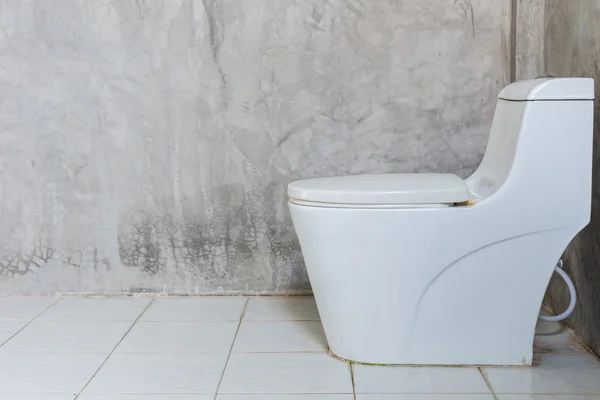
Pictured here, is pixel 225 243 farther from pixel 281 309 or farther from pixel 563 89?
pixel 563 89

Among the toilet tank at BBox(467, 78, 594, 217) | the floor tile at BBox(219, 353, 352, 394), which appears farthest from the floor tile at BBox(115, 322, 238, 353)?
the toilet tank at BBox(467, 78, 594, 217)

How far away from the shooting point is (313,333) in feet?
5.72

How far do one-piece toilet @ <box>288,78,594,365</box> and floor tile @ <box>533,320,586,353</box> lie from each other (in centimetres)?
14

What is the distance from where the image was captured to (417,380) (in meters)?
1.44

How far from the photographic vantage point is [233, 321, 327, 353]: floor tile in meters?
1.64

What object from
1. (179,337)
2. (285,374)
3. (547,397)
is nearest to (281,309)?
(179,337)

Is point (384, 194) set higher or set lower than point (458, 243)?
higher

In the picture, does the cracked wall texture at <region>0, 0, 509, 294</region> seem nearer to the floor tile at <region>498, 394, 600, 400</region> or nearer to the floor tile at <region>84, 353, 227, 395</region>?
the floor tile at <region>84, 353, 227, 395</region>

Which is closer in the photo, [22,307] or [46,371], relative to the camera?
[46,371]

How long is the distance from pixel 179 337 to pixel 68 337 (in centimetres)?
28

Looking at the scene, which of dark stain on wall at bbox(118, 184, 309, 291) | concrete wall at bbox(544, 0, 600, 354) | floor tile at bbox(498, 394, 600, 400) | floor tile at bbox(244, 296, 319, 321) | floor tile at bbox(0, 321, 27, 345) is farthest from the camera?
dark stain on wall at bbox(118, 184, 309, 291)

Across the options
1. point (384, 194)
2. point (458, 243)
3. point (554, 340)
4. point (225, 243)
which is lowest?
Answer: point (554, 340)

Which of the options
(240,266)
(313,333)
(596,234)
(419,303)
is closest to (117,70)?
(240,266)

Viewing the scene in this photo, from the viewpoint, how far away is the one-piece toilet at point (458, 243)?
1.41 meters
